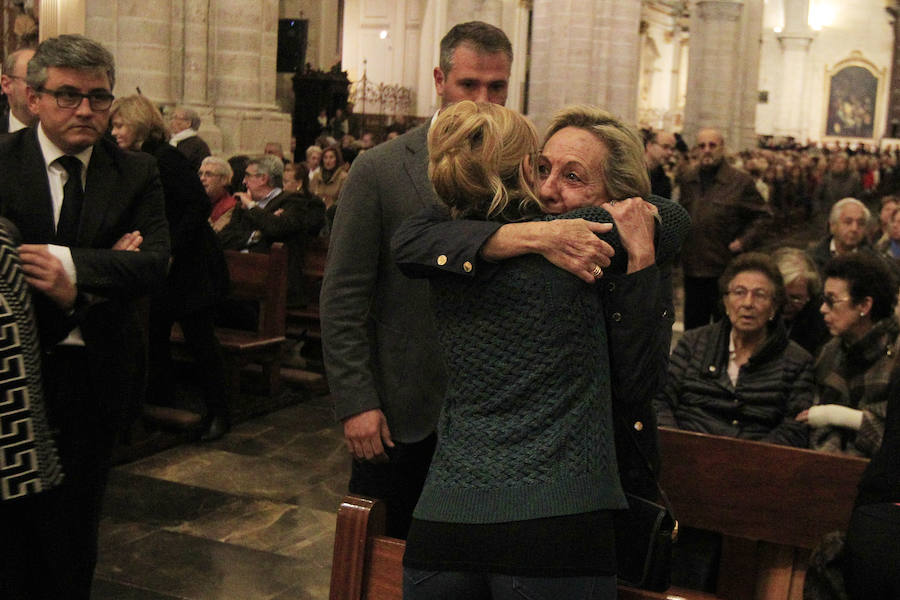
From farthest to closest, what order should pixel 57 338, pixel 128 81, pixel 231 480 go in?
pixel 128 81
pixel 231 480
pixel 57 338

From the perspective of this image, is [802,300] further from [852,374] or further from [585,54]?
[585,54]

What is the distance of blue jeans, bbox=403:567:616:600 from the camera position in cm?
177

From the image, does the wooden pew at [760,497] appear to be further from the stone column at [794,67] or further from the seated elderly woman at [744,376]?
the stone column at [794,67]

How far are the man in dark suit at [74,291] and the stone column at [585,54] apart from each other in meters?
10.8

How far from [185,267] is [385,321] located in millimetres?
3187

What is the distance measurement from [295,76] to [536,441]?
16.0 m

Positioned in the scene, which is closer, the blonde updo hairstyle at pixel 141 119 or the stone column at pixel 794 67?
the blonde updo hairstyle at pixel 141 119

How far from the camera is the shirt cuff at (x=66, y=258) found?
2.55m

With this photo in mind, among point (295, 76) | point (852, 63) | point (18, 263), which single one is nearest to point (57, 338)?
point (18, 263)

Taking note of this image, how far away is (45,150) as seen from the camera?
274 cm

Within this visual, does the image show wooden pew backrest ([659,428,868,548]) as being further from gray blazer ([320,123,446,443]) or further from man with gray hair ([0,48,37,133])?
man with gray hair ([0,48,37,133])

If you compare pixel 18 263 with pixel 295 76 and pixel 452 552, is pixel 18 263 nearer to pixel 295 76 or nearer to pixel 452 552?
pixel 452 552

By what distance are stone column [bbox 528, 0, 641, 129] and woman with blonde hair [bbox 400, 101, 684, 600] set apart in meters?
11.6

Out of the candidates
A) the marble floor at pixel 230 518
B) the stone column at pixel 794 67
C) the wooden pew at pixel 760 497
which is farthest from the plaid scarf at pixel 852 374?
the stone column at pixel 794 67
